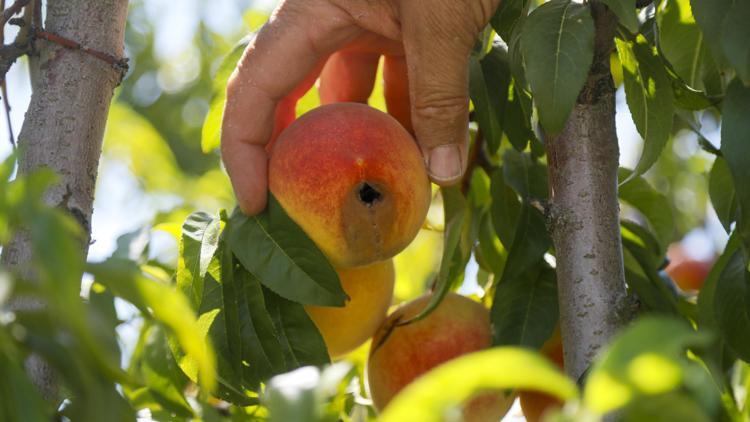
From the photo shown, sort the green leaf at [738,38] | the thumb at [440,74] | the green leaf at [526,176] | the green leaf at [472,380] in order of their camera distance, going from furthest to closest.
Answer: the green leaf at [526,176], the thumb at [440,74], the green leaf at [738,38], the green leaf at [472,380]

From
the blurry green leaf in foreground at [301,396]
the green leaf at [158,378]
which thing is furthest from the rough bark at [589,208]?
the blurry green leaf in foreground at [301,396]

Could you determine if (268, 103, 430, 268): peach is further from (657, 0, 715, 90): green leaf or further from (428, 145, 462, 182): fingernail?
(657, 0, 715, 90): green leaf

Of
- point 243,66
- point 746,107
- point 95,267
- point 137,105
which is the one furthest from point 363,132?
point 137,105

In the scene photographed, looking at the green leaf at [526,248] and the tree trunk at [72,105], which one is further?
the green leaf at [526,248]

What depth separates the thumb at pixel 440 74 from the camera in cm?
99

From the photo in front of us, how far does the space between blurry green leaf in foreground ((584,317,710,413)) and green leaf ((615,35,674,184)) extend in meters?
0.54

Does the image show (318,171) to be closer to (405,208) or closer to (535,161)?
(405,208)

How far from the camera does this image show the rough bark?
0.90 metres

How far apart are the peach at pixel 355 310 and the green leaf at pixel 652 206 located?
1.15ft

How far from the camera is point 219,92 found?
122 cm

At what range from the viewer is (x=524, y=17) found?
35.8 inches

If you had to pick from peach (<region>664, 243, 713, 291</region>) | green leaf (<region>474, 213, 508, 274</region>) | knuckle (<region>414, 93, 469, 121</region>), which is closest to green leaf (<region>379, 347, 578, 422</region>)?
knuckle (<region>414, 93, 469, 121</region>)

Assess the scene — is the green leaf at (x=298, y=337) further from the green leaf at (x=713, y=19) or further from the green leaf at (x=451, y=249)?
the green leaf at (x=713, y=19)

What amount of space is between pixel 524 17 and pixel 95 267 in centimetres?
54
